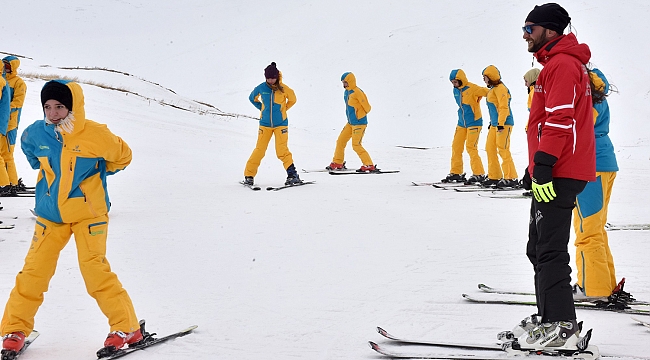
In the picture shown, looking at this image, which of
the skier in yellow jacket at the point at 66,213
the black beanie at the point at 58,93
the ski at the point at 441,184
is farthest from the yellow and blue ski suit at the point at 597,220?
the ski at the point at 441,184

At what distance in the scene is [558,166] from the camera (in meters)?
3.88

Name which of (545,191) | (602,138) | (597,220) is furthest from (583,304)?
(545,191)

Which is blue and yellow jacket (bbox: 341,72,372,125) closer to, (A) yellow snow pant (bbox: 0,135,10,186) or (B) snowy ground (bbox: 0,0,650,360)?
(B) snowy ground (bbox: 0,0,650,360)

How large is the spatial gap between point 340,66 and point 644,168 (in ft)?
91.8

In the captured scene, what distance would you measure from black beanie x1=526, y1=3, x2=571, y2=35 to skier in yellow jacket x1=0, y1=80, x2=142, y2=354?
254 cm

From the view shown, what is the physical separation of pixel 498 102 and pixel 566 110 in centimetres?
769

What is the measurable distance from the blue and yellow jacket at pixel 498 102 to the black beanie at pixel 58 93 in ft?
27.0

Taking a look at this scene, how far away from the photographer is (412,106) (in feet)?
107

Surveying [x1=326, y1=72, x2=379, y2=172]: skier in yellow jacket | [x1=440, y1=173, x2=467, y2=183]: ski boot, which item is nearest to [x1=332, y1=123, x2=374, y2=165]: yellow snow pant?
[x1=326, y1=72, x2=379, y2=172]: skier in yellow jacket

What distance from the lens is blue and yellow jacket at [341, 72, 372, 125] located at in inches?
545

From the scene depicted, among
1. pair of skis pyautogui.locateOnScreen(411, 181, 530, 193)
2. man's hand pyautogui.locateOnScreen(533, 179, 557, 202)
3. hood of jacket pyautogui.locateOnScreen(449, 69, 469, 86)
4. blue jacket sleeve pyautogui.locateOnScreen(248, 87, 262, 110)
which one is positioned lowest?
pair of skis pyautogui.locateOnScreen(411, 181, 530, 193)

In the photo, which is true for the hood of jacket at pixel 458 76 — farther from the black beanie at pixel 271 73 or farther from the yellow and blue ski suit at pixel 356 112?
the black beanie at pixel 271 73

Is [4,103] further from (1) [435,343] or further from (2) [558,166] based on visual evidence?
(2) [558,166]

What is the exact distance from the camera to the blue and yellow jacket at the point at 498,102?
1113 cm
